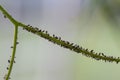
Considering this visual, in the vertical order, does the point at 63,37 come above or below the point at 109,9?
below

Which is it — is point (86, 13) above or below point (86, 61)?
above

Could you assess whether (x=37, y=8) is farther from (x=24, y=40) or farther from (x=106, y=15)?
(x=106, y=15)

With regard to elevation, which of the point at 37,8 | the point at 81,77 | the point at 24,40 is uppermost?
the point at 37,8

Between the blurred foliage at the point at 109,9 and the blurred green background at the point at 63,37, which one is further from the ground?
the blurred foliage at the point at 109,9

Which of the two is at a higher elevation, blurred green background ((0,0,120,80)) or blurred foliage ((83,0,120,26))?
blurred foliage ((83,0,120,26))

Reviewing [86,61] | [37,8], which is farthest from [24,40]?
[86,61]

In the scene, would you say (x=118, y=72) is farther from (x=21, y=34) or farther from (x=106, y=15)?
(x=21, y=34)
